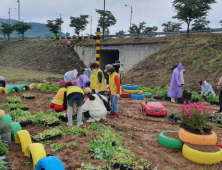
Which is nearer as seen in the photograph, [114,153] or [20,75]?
[114,153]

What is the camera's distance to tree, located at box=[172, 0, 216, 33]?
2053 centimetres

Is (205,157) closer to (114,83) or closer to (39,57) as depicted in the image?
(114,83)

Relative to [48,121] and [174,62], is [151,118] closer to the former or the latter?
[48,121]

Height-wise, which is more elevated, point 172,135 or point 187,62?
point 187,62

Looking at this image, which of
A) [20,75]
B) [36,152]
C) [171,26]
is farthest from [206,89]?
[171,26]

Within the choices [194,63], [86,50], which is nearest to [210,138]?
[194,63]

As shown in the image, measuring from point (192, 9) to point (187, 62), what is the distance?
6380 mm

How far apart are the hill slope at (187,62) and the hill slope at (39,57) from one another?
14.0 meters

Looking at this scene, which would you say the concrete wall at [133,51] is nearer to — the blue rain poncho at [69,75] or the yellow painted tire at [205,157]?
the blue rain poncho at [69,75]

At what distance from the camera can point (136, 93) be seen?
37.8ft

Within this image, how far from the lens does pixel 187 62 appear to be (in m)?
18.4

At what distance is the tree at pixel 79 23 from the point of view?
3859 centimetres

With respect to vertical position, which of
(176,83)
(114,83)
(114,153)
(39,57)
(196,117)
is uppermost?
(39,57)

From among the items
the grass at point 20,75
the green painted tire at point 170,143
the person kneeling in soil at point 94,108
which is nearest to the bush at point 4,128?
the person kneeling in soil at point 94,108
